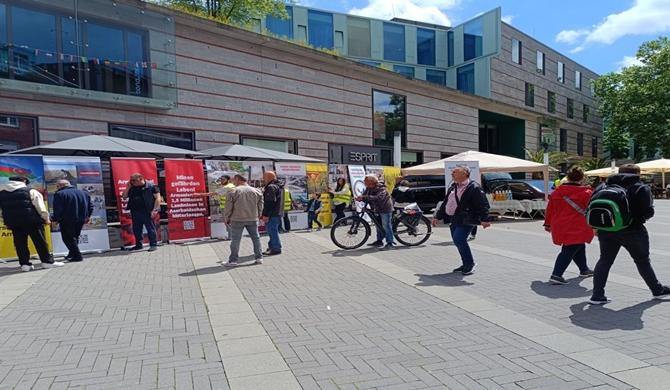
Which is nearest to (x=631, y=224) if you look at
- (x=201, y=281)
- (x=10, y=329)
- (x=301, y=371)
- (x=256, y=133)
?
(x=301, y=371)

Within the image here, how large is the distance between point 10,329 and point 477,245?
8205 millimetres

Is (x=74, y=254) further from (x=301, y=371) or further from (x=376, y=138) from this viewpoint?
(x=376, y=138)

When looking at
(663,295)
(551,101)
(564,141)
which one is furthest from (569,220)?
(564,141)

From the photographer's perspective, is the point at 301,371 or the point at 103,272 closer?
the point at 301,371

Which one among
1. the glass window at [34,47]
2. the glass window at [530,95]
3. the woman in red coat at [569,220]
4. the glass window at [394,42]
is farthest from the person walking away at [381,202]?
the glass window at [394,42]

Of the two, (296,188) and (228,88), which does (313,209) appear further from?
(228,88)

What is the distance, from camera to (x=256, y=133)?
17.8 m

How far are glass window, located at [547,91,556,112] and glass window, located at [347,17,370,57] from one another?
49.9 feet

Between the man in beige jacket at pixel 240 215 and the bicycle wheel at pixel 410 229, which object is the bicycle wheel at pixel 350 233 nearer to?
the bicycle wheel at pixel 410 229

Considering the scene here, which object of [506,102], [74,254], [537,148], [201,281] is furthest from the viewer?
[537,148]

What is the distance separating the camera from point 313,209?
1374cm

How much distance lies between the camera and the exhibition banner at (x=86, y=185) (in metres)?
9.10

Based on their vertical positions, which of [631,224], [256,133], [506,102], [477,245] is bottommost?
[477,245]

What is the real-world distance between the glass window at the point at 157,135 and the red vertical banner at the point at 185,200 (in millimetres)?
4526
